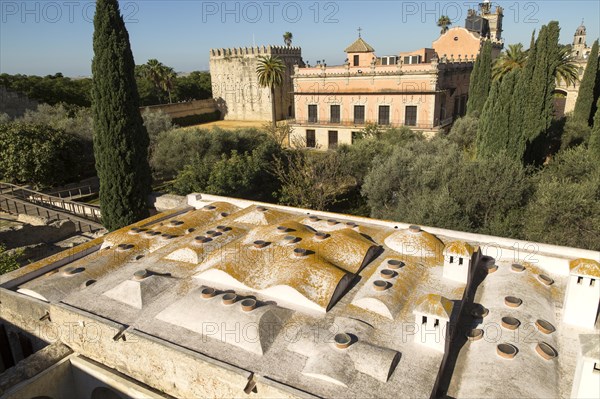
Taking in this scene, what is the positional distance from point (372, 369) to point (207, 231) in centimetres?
807

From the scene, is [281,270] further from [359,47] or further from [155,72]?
[155,72]

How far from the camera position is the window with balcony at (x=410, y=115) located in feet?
130

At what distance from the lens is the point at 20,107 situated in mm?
46656

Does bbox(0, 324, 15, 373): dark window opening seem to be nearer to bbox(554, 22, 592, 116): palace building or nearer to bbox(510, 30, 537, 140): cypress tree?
bbox(510, 30, 537, 140): cypress tree

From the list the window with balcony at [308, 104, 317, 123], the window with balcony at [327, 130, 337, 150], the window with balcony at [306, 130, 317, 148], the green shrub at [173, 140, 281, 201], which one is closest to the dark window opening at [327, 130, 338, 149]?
the window with balcony at [327, 130, 337, 150]

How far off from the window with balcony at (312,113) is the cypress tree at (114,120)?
2598cm

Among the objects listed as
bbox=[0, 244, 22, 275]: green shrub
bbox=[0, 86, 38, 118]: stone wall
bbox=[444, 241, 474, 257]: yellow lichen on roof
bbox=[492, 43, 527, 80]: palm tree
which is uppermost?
bbox=[492, 43, 527, 80]: palm tree

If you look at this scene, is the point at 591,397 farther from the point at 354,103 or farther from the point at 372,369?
the point at 354,103

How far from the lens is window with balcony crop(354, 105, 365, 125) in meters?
42.1

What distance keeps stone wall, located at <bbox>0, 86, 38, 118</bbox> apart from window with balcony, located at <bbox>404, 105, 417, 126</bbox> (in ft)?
139

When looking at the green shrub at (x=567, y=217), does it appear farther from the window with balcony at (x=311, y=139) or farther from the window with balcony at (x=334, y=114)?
the window with balcony at (x=311, y=139)

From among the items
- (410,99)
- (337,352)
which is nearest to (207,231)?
(337,352)

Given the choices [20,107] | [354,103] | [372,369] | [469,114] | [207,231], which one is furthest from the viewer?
[20,107]

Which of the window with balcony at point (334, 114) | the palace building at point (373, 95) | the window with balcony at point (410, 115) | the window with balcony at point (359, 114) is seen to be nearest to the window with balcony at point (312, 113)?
the palace building at point (373, 95)
